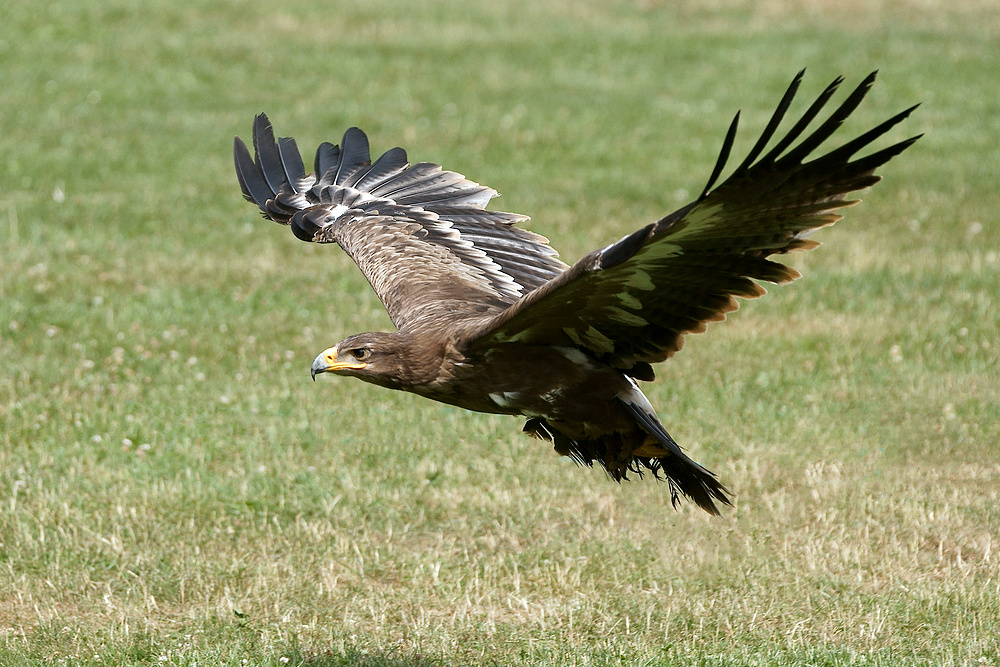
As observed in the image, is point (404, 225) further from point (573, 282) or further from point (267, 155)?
point (573, 282)

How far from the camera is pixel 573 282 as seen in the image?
4480 millimetres

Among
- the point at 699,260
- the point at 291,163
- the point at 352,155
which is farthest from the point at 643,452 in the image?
the point at 291,163

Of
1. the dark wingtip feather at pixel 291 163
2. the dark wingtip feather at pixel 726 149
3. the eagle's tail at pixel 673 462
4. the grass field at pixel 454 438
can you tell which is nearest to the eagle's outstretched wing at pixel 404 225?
the dark wingtip feather at pixel 291 163

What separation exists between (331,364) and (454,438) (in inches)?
112

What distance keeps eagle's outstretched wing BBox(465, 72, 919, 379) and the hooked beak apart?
0.49 metres

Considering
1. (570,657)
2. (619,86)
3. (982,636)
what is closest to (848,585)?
(982,636)

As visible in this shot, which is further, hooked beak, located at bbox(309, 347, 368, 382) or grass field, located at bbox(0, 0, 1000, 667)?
grass field, located at bbox(0, 0, 1000, 667)

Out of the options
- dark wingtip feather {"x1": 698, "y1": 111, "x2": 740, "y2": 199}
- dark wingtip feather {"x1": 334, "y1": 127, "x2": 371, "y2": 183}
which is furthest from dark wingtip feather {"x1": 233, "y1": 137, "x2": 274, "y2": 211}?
dark wingtip feather {"x1": 698, "y1": 111, "x2": 740, "y2": 199}

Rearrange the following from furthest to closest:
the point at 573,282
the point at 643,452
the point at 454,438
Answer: the point at 454,438, the point at 643,452, the point at 573,282

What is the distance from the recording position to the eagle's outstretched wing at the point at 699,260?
4.16 meters

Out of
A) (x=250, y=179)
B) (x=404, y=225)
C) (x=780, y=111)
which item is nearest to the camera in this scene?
(x=780, y=111)

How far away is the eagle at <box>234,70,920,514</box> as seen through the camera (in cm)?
427

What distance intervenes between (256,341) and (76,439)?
6.69 ft

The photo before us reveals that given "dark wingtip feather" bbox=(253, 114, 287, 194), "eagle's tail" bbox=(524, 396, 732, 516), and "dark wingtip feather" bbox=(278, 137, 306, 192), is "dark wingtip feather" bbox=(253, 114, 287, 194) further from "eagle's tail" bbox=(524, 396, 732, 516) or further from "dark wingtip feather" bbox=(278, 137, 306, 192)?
"eagle's tail" bbox=(524, 396, 732, 516)
